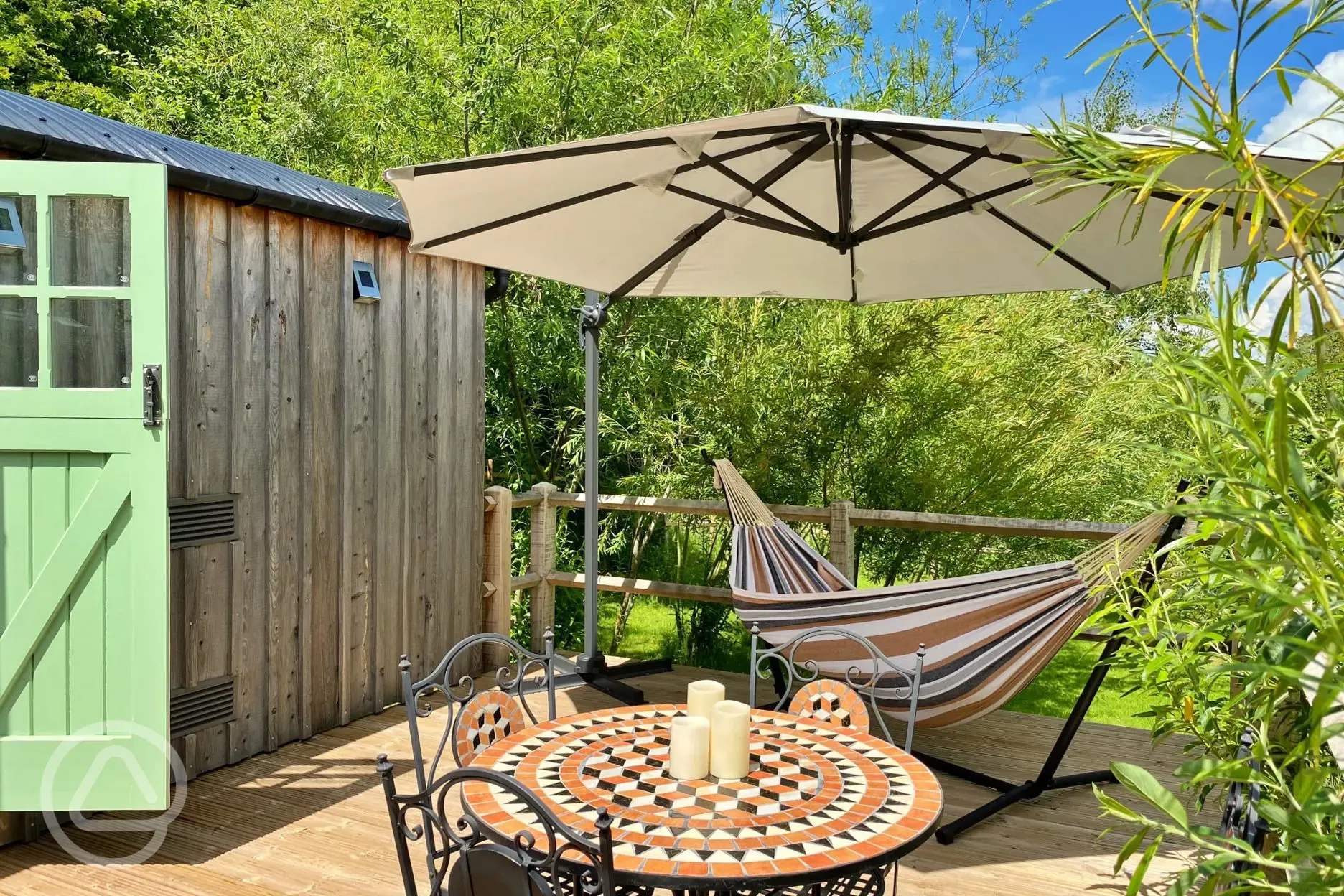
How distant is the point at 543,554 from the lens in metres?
5.19

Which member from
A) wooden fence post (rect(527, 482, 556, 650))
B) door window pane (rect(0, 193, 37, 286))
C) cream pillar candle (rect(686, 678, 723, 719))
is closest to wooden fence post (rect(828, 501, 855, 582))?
wooden fence post (rect(527, 482, 556, 650))

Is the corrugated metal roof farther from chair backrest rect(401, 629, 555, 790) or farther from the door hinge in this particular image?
chair backrest rect(401, 629, 555, 790)

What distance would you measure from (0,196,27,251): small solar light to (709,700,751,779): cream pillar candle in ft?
7.89

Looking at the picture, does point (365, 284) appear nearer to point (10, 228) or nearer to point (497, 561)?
point (10, 228)

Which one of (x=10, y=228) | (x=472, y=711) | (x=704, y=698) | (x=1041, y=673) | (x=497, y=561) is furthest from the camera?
(x=1041, y=673)

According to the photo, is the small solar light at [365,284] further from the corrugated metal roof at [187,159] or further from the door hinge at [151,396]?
the door hinge at [151,396]

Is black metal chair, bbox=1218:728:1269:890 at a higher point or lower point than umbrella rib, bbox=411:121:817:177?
lower

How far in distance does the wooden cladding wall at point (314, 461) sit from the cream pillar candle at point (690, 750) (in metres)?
2.22

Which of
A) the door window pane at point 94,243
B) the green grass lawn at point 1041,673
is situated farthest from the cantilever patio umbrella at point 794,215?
the green grass lawn at point 1041,673

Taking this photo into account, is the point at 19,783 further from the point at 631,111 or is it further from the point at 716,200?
the point at 631,111

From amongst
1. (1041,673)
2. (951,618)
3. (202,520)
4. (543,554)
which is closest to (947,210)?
(951,618)

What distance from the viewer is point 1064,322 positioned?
5.47m

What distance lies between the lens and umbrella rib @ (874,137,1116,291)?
271 centimetres

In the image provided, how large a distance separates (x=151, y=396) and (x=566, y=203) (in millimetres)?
1346
